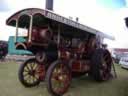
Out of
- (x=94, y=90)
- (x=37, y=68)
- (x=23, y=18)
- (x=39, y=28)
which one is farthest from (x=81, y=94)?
(x=23, y=18)

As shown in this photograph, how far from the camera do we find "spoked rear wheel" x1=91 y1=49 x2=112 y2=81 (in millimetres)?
8703

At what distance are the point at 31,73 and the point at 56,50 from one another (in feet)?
3.86

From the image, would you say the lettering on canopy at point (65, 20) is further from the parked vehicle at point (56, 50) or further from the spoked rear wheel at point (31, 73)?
the spoked rear wheel at point (31, 73)

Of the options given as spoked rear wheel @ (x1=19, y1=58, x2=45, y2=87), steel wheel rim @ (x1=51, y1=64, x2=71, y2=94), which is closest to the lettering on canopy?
steel wheel rim @ (x1=51, y1=64, x2=71, y2=94)

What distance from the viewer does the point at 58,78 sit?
6.78m

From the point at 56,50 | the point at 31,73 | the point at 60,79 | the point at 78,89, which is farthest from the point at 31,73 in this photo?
the point at 78,89

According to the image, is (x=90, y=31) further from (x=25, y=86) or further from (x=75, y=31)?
(x=25, y=86)

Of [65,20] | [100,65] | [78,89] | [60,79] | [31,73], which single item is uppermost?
[65,20]

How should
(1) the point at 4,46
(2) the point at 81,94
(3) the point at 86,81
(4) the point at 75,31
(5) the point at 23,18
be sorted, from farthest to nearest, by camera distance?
(1) the point at 4,46, (3) the point at 86,81, (4) the point at 75,31, (5) the point at 23,18, (2) the point at 81,94

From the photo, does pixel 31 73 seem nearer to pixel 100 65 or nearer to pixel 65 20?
pixel 65 20

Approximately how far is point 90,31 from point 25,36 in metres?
2.53

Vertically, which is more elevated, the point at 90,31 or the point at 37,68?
the point at 90,31

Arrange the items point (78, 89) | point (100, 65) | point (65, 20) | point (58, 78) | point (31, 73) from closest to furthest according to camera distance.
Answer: point (58, 78) → point (65, 20) → point (78, 89) → point (31, 73) → point (100, 65)

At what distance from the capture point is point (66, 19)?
7172mm
